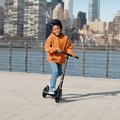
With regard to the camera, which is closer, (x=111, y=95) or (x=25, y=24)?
(x=111, y=95)

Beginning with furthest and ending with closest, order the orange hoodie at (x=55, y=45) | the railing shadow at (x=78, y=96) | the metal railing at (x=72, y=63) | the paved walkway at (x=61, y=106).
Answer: the metal railing at (x=72, y=63) → the railing shadow at (x=78, y=96) → the orange hoodie at (x=55, y=45) → the paved walkway at (x=61, y=106)

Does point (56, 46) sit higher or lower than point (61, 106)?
higher

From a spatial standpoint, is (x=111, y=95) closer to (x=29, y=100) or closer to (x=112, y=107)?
(x=112, y=107)

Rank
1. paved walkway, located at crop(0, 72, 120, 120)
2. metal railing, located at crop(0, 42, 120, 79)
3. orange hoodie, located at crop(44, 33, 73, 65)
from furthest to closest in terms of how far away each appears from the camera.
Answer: metal railing, located at crop(0, 42, 120, 79) < orange hoodie, located at crop(44, 33, 73, 65) < paved walkway, located at crop(0, 72, 120, 120)

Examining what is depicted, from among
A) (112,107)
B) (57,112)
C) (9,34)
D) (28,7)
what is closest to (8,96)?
(57,112)

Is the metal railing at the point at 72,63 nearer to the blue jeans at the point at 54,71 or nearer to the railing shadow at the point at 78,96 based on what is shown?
the railing shadow at the point at 78,96

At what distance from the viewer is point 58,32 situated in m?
4.89

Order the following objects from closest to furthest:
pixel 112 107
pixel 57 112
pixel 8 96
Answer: pixel 57 112, pixel 112 107, pixel 8 96

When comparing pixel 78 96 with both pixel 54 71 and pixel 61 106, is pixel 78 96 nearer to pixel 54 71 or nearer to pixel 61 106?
pixel 54 71

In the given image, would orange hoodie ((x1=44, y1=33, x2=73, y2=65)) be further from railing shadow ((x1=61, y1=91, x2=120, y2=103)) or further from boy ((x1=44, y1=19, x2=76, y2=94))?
railing shadow ((x1=61, y1=91, x2=120, y2=103))

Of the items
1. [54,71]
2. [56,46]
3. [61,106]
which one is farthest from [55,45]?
[61,106]

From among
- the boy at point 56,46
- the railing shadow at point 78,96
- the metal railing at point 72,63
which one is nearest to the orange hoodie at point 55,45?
the boy at point 56,46

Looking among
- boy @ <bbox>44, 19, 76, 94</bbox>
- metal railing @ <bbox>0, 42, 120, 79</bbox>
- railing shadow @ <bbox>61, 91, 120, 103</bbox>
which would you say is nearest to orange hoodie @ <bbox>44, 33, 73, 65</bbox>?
boy @ <bbox>44, 19, 76, 94</bbox>

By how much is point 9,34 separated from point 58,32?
153 m
